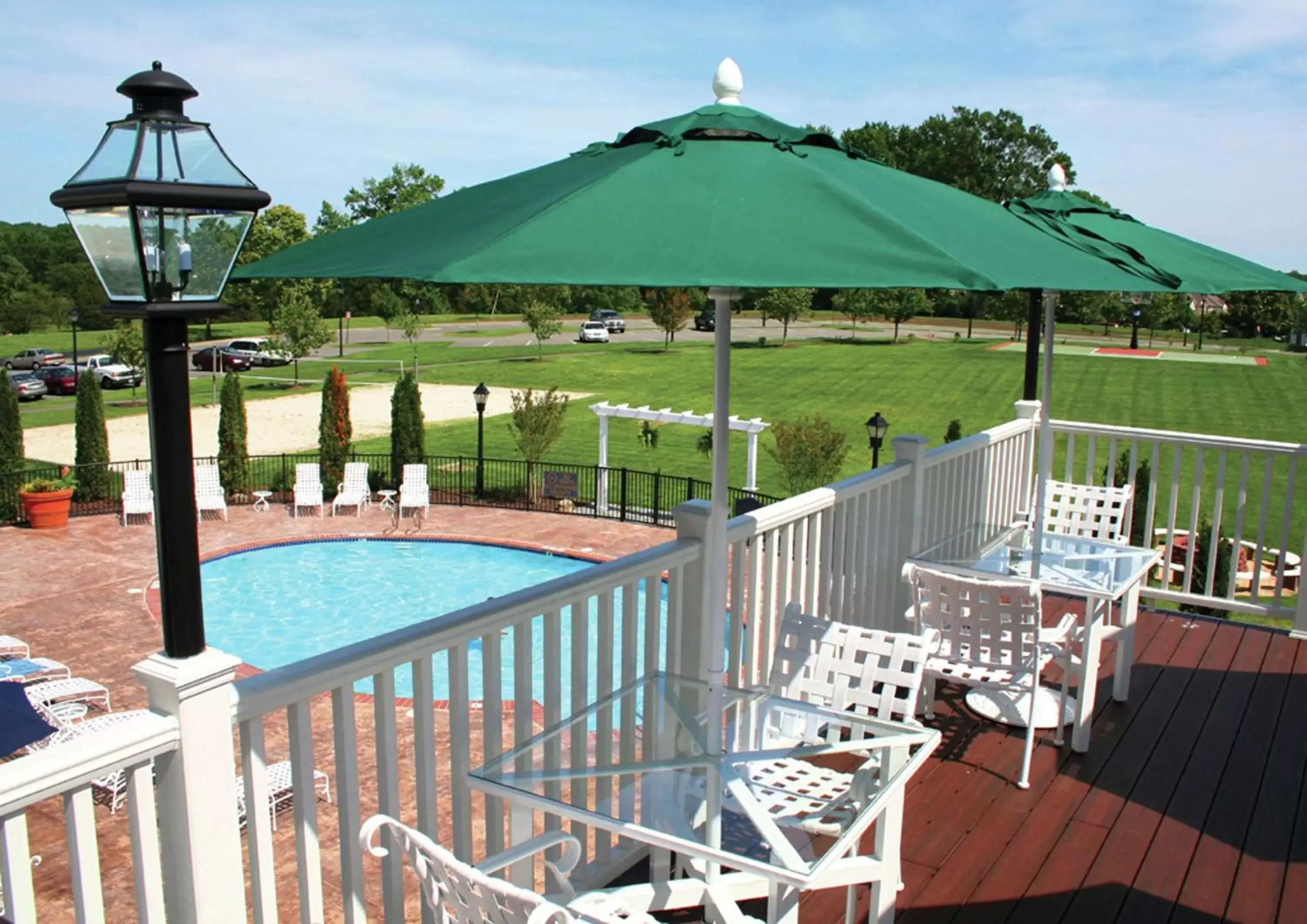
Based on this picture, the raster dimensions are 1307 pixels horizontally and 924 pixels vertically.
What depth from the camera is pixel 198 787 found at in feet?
6.28

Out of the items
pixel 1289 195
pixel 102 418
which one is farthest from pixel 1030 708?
pixel 1289 195

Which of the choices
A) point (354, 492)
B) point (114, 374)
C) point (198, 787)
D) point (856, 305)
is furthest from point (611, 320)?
point (198, 787)

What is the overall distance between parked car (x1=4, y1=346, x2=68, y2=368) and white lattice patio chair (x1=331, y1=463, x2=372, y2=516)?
27.2 m

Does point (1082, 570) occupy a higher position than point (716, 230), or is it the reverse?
point (716, 230)

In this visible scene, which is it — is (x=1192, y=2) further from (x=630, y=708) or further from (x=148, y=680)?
(x=148, y=680)

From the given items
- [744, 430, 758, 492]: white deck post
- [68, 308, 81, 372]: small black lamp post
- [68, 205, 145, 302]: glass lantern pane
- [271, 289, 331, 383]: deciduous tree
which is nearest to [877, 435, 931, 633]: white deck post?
[68, 205, 145, 302]: glass lantern pane

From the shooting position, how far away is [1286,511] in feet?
17.4

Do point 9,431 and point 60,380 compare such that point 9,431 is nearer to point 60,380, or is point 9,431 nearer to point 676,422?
point 676,422

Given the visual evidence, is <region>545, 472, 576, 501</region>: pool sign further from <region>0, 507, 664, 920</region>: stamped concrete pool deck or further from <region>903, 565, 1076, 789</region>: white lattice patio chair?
<region>903, 565, 1076, 789</region>: white lattice patio chair

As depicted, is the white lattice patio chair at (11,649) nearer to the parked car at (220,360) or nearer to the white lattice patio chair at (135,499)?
the white lattice patio chair at (135,499)

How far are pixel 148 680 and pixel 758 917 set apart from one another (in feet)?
7.20

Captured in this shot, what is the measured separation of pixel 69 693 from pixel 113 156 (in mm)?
7800

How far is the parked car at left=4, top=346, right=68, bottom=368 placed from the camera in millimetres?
38594

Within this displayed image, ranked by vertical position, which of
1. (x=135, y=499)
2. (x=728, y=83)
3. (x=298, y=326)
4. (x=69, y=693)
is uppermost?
(x=728, y=83)
